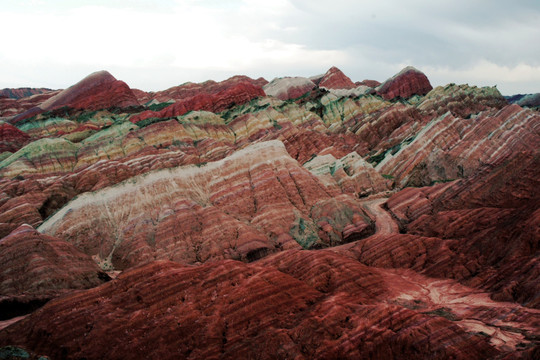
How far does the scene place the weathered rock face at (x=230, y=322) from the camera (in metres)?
19.5

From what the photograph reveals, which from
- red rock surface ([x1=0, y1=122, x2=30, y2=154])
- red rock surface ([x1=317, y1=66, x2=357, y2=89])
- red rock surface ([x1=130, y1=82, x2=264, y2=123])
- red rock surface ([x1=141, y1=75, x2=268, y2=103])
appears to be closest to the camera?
red rock surface ([x1=0, y1=122, x2=30, y2=154])

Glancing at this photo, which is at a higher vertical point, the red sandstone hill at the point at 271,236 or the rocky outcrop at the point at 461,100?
the rocky outcrop at the point at 461,100

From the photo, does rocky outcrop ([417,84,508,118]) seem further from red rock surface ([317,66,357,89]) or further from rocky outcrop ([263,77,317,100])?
red rock surface ([317,66,357,89])

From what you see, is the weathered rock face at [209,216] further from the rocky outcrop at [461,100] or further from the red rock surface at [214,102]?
the rocky outcrop at [461,100]

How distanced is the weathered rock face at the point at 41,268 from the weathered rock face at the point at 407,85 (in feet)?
422

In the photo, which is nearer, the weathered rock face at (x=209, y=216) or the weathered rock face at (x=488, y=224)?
the weathered rock face at (x=488, y=224)

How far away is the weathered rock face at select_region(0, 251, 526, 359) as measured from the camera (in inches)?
769

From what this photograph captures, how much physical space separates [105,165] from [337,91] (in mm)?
110492

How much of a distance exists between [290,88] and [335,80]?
32.2 metres

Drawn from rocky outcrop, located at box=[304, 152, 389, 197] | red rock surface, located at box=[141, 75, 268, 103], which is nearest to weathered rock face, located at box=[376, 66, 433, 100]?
red rock surface, located at box=[141, 75, 268, 103]

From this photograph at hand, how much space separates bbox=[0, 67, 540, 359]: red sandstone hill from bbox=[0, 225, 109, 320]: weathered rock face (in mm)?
172

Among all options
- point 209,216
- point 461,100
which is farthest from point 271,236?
point 461,100

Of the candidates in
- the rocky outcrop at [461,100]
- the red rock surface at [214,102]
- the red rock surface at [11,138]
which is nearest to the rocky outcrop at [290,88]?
the red rock surface at [214,102]

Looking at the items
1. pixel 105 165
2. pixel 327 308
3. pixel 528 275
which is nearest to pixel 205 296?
pixel 327 308
